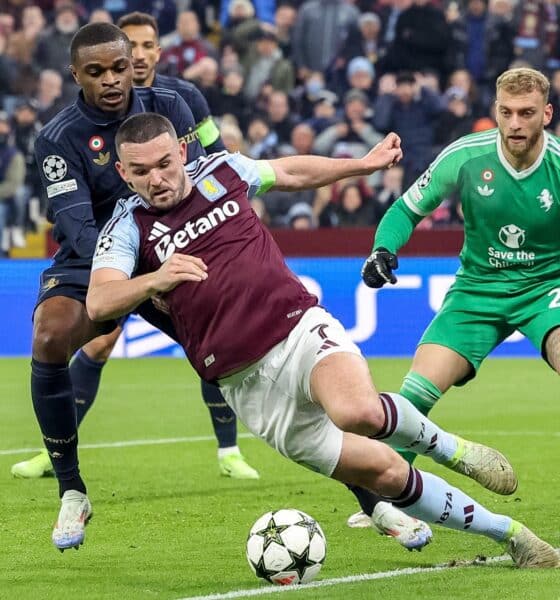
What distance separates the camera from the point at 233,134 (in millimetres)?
15398

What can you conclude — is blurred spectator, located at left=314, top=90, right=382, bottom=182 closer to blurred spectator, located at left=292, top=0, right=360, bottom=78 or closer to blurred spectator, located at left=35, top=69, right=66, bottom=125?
blurred spectator, located at left=292, top=0, right=360, bottom=78

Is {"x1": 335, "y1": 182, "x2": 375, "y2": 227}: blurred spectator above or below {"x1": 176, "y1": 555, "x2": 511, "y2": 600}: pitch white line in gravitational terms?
below

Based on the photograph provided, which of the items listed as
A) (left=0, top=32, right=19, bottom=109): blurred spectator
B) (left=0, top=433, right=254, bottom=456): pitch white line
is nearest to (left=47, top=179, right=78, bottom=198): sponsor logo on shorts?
(left=0, top=433, right=254, bottom=456): pitch white line

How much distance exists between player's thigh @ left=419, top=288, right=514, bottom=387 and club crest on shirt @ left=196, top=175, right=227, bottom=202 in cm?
152

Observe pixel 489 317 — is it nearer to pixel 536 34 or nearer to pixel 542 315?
pixel 542 315

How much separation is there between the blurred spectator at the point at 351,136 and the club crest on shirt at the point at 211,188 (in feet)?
38.6

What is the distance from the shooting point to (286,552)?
554 centimetres

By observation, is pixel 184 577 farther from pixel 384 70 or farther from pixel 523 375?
pixel 384 70

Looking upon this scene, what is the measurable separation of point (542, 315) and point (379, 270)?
93cm

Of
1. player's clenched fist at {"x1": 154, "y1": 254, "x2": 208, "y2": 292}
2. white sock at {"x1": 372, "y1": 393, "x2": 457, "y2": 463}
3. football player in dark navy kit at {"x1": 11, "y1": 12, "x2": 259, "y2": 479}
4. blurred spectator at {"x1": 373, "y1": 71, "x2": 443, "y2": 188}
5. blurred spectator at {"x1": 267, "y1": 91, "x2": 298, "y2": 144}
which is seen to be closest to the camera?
player's clenched fist at {"x1": 154, "y1": 254, "x2": 208, "y2": 292}

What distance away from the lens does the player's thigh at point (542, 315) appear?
22.1ft

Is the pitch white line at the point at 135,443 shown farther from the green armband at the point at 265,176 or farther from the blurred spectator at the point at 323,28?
the blurred spectator at the point at 323,28

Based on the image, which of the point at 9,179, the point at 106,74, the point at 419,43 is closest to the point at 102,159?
the point at 106,74

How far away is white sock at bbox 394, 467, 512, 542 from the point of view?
5426 millimetres
